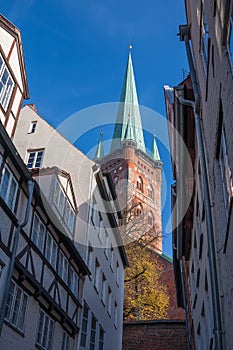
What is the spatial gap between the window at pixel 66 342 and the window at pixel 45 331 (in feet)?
3.94

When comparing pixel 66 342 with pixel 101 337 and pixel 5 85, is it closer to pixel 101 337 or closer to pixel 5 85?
pixel 101 337

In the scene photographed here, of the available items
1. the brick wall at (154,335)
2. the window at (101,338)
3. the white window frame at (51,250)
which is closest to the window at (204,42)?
the white window frame at (51,250)

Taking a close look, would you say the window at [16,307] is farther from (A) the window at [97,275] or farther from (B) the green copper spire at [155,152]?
(B) the green copper spire at [155,152]

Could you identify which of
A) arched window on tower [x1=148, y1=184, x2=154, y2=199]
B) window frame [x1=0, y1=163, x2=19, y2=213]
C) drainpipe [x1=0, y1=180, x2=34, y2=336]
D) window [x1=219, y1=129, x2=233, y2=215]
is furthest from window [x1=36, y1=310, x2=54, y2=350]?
arched window on tower [x1=148, y1=184, x2=154, y2=199]

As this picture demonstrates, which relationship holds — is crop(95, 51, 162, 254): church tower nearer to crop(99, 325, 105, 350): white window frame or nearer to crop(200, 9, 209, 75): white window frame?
crop(99, 325, 105, 350): white window frame

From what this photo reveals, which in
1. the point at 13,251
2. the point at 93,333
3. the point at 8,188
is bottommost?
the point at 13,251

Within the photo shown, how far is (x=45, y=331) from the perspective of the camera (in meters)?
13.0

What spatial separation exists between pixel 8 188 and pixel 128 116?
81459mm

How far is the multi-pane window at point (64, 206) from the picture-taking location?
15.7 metres

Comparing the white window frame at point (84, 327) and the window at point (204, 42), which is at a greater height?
the window at point (204, 42)

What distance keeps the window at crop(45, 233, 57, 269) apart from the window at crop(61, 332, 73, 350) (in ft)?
7.83

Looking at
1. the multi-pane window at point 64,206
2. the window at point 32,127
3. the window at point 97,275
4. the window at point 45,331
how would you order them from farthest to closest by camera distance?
the window at point 32,127, the window at point 97,275, the multi-pane window at point 64,206, the window at point 45,331

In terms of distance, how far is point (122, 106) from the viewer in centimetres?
9212

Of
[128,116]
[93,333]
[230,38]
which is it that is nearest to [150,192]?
[128,116]
